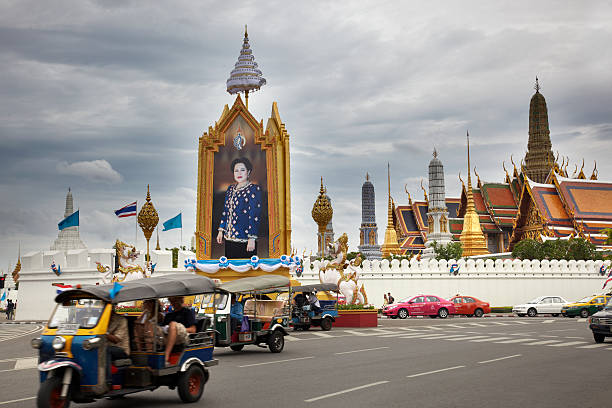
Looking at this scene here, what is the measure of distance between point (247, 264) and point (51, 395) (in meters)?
27.4

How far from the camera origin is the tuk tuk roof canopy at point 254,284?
54.1 ft

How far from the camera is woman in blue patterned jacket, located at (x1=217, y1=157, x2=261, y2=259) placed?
1443 inches

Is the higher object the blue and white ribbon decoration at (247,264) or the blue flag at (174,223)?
the blue flag at (174,223)

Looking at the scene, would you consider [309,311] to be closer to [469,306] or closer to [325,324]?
[325,324]

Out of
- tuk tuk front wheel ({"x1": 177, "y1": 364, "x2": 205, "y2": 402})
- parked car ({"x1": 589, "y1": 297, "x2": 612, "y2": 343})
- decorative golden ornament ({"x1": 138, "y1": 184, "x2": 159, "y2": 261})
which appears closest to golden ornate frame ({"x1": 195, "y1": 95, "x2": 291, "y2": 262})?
decorative golden ornament ({"x1": 138, "y1": 184, "x2": 159, "y2": 261})

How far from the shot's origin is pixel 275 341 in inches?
665

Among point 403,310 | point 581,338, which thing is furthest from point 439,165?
point 581,338

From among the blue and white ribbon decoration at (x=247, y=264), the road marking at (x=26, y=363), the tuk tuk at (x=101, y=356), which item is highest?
the blue and white ribbon decoration at (x=247, y=264)

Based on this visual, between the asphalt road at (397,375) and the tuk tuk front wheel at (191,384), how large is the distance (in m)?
0.15

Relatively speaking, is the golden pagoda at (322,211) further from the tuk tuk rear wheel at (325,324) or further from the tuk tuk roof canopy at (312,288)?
the tuk tuk rear wheel at (325,324)

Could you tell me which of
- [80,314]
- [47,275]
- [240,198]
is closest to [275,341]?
[80,314]

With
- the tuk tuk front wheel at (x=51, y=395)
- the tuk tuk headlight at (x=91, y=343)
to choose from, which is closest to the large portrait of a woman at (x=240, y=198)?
the tuk tuk headlight at (x=91, y=343)

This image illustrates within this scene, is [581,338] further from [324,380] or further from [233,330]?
[324,380]

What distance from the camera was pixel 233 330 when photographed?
16.8 m
